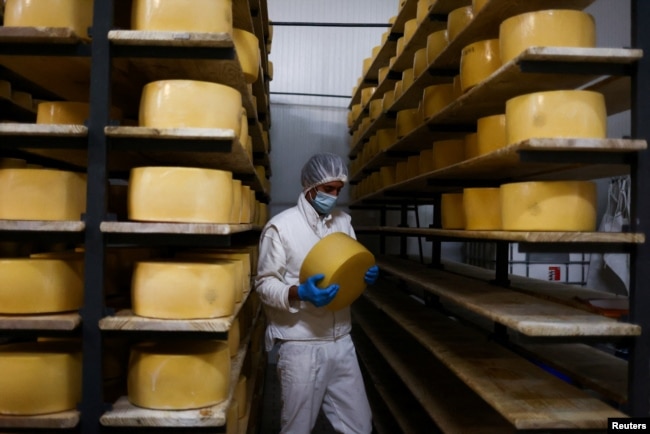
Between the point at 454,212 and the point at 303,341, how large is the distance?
2.98 ft

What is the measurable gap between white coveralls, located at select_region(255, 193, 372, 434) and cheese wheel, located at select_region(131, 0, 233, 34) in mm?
1069

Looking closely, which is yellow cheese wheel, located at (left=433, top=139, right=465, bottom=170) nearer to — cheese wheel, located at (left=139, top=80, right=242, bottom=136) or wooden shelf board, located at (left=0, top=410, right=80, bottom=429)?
cheese wheel, located at (left=139, top=80, right=242, bottom=136)

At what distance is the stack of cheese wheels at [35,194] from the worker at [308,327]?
3.29 feet

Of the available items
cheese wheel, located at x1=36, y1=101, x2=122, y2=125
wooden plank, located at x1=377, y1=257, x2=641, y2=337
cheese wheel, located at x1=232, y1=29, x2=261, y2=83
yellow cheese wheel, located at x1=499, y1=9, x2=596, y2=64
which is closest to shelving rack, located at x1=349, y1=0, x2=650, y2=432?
wooden plank, located at x1=377, y1=257, x2=641, y2=337

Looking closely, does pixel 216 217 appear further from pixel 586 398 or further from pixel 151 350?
pixel 586 398

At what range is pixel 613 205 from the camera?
5.14 metres

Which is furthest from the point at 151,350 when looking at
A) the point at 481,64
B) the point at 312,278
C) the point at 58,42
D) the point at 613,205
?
Result: the point at 613,205

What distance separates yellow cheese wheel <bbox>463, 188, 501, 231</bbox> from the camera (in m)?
2.01

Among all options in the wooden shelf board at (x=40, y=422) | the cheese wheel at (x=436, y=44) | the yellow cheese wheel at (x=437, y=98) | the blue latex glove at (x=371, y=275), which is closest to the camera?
the wooden shelf board at (x=40, y=422)

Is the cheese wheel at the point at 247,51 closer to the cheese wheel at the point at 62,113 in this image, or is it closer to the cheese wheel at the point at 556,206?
the cheese wheel at the point at 62,113

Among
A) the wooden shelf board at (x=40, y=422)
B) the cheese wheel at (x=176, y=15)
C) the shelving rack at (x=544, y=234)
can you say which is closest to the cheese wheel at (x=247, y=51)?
the cheese wheel at (x=176, y=15)

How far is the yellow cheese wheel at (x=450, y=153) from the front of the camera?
2609mm

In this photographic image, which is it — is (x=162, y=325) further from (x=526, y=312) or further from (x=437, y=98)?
(x=437, y=98)

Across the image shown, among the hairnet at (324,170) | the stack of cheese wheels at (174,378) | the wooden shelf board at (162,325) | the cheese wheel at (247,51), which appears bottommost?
the stack of cheese wheels at (174,378)
